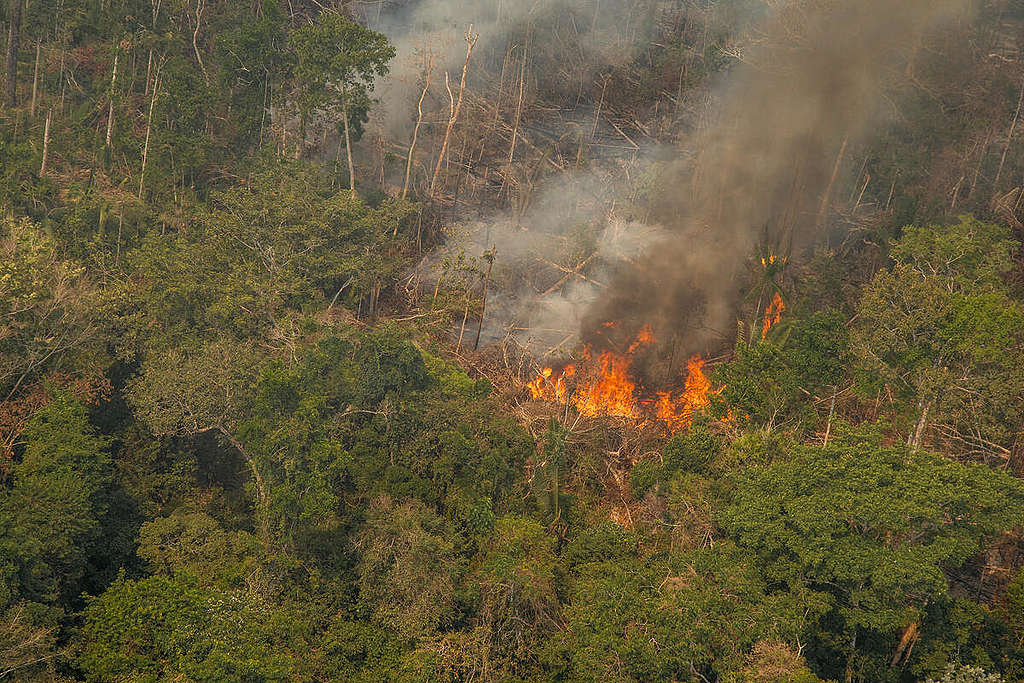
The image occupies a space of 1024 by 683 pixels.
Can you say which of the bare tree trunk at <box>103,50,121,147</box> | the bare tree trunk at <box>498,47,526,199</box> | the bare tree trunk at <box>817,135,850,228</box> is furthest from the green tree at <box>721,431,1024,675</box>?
the bare tree trunk at <box>103,50,121,147</box>

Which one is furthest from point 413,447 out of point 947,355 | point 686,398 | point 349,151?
point 349,151

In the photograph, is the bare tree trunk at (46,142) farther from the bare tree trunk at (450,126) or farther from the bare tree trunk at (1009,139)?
the bare tree trunk at (1009,139)

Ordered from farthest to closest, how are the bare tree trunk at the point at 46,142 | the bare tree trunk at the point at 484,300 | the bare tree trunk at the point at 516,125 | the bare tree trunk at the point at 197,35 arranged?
the bare tree trunk at the point at 197,35
the bare tree trunk at the point at 516,125
the bare tree trunk at the point at 46,142
the bare tree trunk at the point at 484,300

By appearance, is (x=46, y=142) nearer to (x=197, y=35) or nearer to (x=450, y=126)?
(x=197, y=35)

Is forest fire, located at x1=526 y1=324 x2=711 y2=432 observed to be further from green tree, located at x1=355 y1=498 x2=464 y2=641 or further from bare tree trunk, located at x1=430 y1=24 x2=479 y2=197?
bare tree trunk, located at x1=430 y1=24 x2=479 y2=197

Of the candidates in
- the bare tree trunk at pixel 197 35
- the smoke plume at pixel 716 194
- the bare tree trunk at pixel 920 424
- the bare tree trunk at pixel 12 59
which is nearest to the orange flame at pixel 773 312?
the smoke plume at pixel 716 194

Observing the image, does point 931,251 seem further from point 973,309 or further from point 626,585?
point 626,585
